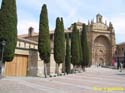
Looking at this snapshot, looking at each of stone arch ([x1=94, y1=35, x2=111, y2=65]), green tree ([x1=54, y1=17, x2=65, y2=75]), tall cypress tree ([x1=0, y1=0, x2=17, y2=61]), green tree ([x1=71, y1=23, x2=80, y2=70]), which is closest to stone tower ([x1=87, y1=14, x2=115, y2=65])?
stone arch ([x1=94, y1=35, x2=111, y2=65])

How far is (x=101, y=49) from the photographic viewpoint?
100688 mm

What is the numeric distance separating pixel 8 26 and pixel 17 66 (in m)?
6.78

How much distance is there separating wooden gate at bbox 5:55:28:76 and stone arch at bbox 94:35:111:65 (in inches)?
2746

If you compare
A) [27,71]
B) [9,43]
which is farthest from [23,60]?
[9,43]

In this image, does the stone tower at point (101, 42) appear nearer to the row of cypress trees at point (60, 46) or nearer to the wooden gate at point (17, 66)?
the row of cypress trees at point (60, 46)

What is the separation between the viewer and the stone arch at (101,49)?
3949 inches

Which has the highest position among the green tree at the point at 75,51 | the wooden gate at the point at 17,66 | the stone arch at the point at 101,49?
the stone arch at the point at 101,49

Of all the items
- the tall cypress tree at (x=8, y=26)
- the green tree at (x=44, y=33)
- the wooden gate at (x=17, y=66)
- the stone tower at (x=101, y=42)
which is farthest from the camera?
the stone tower at (x=101, y=42)

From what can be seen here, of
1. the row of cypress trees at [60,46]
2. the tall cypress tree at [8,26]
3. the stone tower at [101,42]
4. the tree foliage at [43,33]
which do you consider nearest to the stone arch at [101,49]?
the stone tower at [101,42]

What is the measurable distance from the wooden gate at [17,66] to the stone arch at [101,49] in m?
69.7

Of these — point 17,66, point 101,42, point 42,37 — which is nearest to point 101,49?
point 101,42

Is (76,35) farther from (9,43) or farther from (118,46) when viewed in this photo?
(118,46)

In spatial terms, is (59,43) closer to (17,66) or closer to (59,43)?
(59,43)

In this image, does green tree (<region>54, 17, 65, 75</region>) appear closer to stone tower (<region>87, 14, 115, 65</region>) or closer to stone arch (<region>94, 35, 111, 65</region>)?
stone tower (<region>87, 14, 115, 65</region>)
